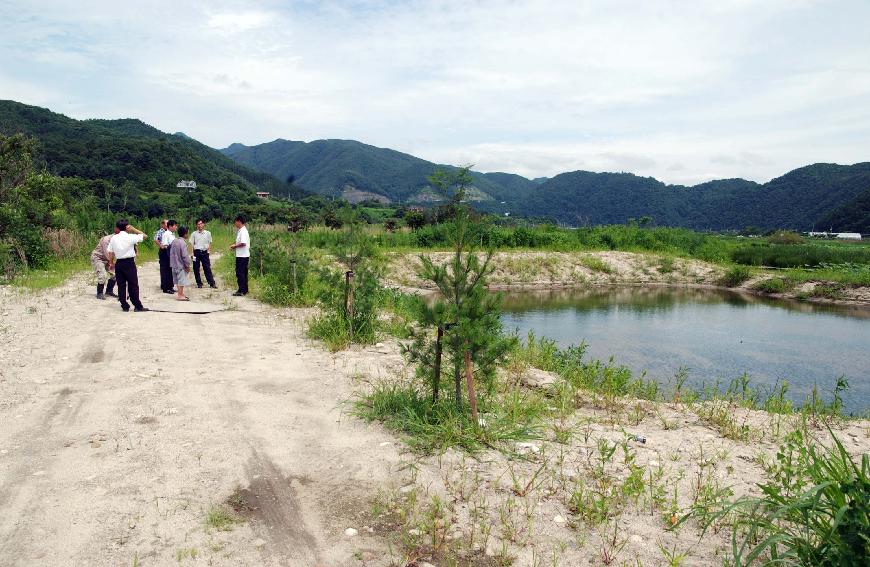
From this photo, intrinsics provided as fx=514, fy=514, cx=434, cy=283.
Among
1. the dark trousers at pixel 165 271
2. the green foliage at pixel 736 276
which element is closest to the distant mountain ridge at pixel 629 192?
the green foliage at pixel 736 276

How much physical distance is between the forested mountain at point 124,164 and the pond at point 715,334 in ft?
126

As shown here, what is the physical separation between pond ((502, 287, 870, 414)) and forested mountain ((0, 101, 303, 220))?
126 ft

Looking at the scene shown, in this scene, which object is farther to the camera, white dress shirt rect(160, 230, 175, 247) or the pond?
white dress shirt rect(160, 230, 175, 247)

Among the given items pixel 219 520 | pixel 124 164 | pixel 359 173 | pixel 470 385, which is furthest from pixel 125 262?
pixel 359 173

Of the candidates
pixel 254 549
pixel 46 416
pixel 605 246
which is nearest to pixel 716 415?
pixel 254 549

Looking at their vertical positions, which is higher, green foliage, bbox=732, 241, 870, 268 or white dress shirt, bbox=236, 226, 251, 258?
white dress shirt, bbox=236, 226, 251, 258

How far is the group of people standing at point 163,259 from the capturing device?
10.5 meters

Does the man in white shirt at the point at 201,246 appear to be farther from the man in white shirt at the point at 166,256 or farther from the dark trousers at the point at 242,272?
the dark trousers at the point at 242,272

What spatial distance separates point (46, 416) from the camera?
5.18 meters

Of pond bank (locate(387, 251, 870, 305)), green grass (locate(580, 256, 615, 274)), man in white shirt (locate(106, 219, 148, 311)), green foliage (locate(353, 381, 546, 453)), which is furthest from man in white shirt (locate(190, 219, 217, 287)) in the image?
green grass (locate(580, 256, 615, 274))

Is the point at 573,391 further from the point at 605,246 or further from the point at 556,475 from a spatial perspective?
the point at 605,246

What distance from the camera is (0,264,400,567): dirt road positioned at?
3.29m

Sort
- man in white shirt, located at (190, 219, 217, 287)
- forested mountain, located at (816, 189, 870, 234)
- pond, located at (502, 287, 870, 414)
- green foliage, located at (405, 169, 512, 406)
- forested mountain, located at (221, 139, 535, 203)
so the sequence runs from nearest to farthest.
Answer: green foliage, located at (405, 169, 512, 406) < pond, located at (502, 287, 870, 414) < man in white shirt, located at (190, 219, 217, 287) < forested mountain, located at (816, 189, 870, 234) < forested mountain, located at (221, 139, 535, 203)

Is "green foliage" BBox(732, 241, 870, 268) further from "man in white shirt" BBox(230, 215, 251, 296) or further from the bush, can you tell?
"man in white shirt" BBox(230, 215, 251, 296)
